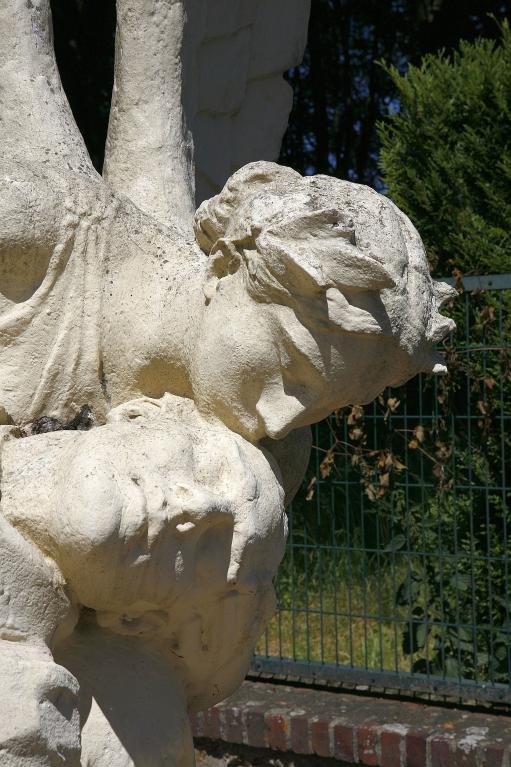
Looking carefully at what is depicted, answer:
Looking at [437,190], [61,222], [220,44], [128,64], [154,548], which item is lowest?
[154,548]

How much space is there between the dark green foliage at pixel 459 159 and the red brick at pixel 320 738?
178 centimetres

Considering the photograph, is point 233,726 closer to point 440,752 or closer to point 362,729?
point 362,729

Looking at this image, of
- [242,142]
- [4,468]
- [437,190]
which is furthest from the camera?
[437,190]

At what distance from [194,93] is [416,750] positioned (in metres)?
2.42

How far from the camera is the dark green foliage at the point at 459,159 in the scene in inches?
158

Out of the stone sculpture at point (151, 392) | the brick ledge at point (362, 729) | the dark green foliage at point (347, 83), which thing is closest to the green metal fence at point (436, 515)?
the brick ledge at point (362, 729)

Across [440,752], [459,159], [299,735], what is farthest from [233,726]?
[459,159]

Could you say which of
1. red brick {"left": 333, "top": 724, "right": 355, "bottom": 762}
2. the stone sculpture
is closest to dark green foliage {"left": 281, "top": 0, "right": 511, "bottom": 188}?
red brick {"left": 333, "top": 724, "right": 355, "bottom": 762}

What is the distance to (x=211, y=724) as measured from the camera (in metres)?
3.83

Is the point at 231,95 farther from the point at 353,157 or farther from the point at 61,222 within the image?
the point at 353,157

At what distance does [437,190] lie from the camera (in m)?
4.14

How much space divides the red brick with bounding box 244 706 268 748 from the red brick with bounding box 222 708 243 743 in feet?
0.09

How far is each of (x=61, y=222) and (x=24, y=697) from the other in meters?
0.68

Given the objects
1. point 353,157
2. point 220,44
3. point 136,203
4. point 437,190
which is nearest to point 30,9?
point 136,203
